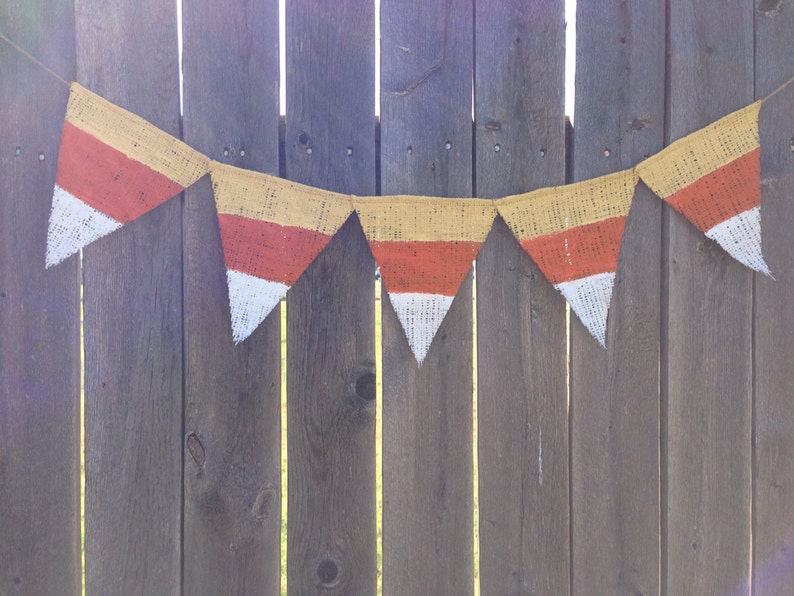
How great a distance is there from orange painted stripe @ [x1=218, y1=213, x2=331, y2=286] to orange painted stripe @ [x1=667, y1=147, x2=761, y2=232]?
0.93 metres

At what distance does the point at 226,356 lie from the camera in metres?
1.71

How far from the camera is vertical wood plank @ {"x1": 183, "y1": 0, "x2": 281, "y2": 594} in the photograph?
1.67 metres

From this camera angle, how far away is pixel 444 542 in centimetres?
176

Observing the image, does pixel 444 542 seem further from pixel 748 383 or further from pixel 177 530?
pixel 748 383

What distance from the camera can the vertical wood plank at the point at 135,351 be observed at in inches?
65.7

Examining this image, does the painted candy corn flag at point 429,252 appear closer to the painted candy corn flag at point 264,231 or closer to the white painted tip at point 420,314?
the white painted tip at point 420,314

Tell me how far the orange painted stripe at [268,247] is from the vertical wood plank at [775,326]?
1.18 metres

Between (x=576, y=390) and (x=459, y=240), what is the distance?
1.67ft

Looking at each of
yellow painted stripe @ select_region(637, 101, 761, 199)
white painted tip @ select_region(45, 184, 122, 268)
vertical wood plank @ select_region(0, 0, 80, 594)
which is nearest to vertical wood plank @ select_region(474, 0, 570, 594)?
yellow painted stripe @ select_region(637, 101, 761, 199)

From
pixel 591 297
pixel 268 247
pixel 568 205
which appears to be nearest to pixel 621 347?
pixel 591 297

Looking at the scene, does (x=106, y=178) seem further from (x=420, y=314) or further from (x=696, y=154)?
(x=696, y=154)

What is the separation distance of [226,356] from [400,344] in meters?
0.45

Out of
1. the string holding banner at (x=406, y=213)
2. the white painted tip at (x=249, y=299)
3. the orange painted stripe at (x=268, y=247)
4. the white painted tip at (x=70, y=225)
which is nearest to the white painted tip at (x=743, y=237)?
the string holding banner at (x=406, y=213)

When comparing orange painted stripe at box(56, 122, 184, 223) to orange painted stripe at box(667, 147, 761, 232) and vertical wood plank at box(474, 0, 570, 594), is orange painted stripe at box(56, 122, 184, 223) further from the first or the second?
orange painted stripe at box(667, 147, 761, 232)
